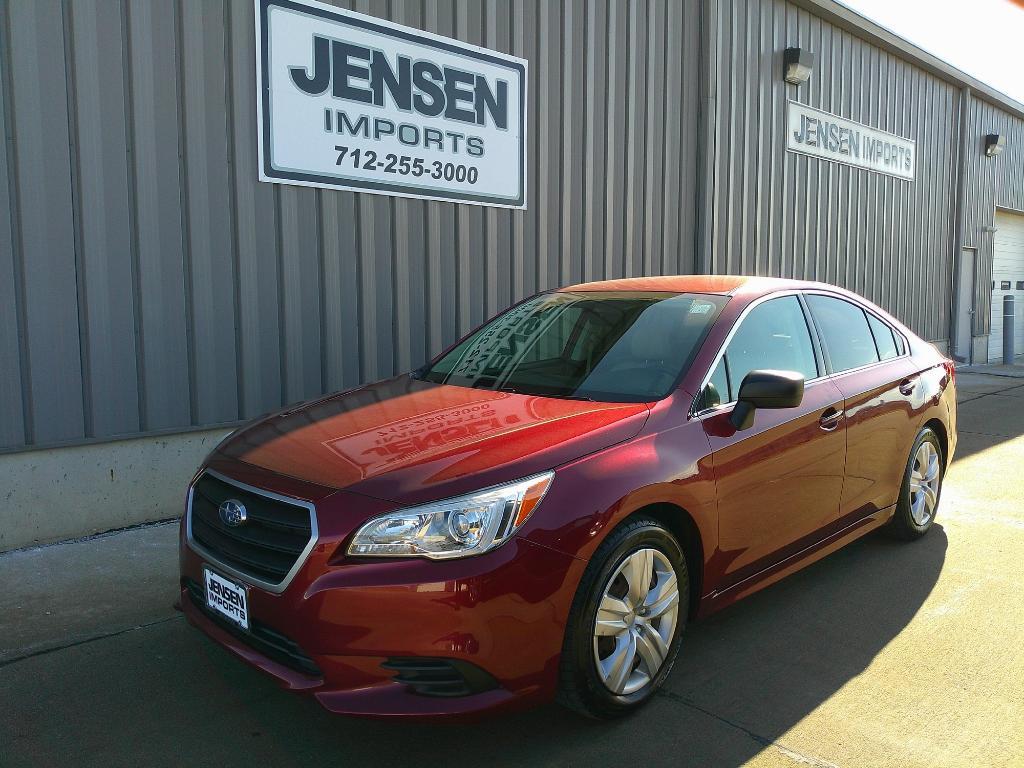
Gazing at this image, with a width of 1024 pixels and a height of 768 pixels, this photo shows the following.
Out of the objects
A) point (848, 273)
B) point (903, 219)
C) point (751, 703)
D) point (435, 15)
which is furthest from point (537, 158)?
point (903, 219)

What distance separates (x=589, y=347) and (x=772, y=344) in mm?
826

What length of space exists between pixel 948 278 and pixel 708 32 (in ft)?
27.1

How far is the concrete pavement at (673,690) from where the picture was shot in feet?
9.13

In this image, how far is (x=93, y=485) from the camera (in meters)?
5.10

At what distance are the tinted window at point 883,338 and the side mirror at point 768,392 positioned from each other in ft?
5.39

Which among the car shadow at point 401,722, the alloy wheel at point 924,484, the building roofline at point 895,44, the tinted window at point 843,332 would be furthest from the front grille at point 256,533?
the building roofline at point 895,44

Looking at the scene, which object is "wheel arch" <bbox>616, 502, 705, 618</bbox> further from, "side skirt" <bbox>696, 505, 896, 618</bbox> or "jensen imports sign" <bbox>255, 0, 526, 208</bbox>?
"jensen imports sign" <bbox>255, 0, 526, 208</bbox>

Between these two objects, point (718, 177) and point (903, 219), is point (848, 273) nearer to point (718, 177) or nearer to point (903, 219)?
point (903, 219)

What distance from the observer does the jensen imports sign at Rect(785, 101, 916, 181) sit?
36.2 feet

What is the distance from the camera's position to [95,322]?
197 inches

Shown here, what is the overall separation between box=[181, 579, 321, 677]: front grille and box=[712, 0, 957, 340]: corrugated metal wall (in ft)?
26.1

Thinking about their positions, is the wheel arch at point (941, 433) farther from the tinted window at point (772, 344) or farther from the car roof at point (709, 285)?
the tinted window at point (772, 344)

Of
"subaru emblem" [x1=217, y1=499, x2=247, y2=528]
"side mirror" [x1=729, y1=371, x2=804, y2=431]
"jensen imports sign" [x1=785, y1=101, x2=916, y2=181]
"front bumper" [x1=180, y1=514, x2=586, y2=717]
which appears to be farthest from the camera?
"jensen imports sign" [x1=785, y1=101, x2=916, y2=181]

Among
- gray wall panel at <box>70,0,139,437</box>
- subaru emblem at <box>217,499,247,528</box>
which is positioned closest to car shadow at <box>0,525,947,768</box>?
subaru emblem at <box>217,499,247,528</box>
